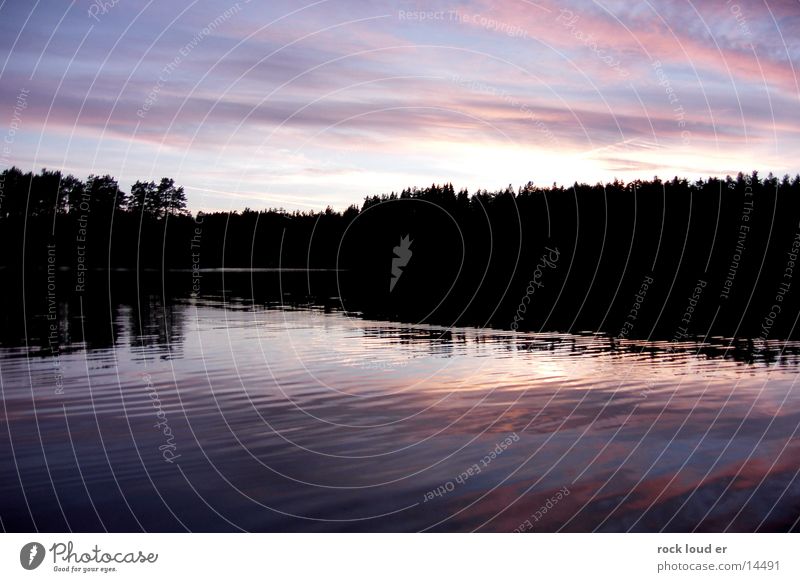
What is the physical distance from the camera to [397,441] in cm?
2445

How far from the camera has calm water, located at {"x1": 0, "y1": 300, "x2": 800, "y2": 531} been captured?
1808cm

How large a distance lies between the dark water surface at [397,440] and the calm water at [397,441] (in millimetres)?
79

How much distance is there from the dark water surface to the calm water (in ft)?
0.26

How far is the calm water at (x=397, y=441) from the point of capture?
59.3 ft

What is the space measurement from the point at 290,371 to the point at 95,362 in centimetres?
1053

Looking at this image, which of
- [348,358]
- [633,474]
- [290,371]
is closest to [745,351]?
[348,358]

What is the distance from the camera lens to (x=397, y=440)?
24.6 metres

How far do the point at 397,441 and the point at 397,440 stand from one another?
13 centimetres

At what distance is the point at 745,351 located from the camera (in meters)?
47.5

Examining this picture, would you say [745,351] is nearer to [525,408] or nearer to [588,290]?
[525,408]

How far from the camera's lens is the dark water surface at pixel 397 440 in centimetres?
1808

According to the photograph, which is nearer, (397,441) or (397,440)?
(397,441)
